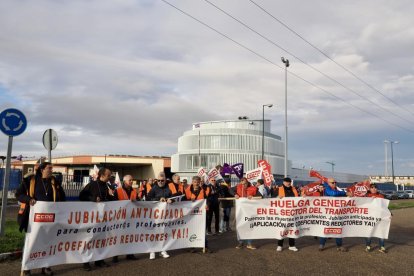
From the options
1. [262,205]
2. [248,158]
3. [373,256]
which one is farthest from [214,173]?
[248,158]

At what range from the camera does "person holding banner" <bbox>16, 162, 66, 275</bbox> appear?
289 inches

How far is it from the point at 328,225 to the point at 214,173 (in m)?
7.29

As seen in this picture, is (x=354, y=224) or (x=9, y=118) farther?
(x=354, y=224)

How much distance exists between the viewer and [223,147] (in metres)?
79.6

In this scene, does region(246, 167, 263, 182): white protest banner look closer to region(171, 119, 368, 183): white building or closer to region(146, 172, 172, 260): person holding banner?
region(146, 172, 172, 260): person holding banner

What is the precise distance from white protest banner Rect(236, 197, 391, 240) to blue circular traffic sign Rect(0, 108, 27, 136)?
5.40 metres

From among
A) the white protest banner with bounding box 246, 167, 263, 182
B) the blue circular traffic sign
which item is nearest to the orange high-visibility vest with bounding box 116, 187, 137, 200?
the blue circular traffic sign

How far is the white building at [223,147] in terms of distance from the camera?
78812mm

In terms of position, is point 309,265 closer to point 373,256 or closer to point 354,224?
point 373,256

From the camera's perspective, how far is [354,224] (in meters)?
10.7

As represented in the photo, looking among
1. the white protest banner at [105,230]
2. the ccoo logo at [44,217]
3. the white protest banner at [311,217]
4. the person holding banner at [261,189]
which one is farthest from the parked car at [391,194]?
the ccoo logo at [44,217]

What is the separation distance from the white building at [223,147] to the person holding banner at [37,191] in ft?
226

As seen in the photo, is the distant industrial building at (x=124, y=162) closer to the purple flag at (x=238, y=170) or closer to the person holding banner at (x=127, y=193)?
the purple flag at (x=238, y=170)

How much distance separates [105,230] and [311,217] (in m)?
5.27
